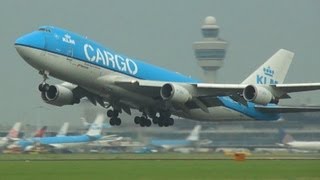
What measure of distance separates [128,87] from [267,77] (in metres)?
15.7

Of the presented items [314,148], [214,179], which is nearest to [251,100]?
[214,179]

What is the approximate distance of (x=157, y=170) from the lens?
211 feet

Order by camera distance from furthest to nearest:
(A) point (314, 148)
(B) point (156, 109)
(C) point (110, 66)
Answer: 1. (A) point (314, 148)
2. (B) point (156, 109)
3. (C) point (110, 66)

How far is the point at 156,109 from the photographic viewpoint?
70.6 meters

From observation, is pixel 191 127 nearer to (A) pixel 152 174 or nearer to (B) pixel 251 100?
(B) pixel 251 100

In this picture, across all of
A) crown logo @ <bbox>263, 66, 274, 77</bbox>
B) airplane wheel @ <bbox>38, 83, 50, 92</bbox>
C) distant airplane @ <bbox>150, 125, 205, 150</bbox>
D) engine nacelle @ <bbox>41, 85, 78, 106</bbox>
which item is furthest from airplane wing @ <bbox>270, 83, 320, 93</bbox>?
distant airplane @ <bbox>150, 125, 205, 150</bbox>

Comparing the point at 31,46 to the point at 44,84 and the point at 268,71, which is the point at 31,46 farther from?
the point at 268,71

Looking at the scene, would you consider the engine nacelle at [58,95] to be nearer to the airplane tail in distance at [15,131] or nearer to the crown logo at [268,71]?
the crown logo at [268,71]

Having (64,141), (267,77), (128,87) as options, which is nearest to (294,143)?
(64,141)

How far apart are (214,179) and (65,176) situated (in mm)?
9473

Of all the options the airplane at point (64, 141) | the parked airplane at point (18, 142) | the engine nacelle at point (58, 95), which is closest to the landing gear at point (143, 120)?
the engine nacelle at point (58, 95)

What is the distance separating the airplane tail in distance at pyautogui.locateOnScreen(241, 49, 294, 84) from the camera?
7744 centimetres

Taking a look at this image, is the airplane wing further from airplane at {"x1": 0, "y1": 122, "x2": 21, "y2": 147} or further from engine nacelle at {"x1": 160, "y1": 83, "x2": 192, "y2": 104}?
airplane at {"x1": 0, "y1": 122, "x2": 21, "y2": 147}

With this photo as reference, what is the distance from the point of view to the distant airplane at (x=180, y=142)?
101m
